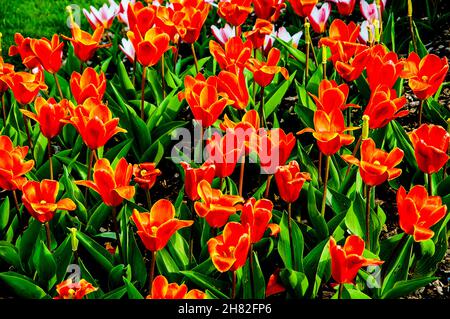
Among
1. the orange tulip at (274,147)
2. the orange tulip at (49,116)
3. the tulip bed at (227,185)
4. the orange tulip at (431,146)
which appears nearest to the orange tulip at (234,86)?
the tulip bed at (227,185)

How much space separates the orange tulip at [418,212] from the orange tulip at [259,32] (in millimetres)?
1300

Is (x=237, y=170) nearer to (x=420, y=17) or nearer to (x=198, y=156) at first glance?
(x=198, y=156)

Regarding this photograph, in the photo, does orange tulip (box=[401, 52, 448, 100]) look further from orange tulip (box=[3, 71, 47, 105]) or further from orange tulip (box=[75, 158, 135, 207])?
orange tulip (box=[3, 71, 47, 105])

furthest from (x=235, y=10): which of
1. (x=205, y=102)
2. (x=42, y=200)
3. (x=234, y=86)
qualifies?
(x=42, y=200)

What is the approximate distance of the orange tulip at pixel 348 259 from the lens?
192cm

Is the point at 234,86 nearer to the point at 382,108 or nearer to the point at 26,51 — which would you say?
the point at 382,108

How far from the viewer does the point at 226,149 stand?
7.35 ft

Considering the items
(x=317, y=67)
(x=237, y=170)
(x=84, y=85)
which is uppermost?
(x=84, y=85)

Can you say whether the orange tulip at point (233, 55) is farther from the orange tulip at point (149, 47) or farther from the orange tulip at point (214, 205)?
the orange tulip at point (214, 205)

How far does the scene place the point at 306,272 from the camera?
2.32m

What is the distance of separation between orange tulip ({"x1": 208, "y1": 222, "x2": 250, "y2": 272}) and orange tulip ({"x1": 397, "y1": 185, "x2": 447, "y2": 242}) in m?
0.49

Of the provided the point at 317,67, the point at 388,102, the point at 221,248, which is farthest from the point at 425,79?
the point at 221,248
